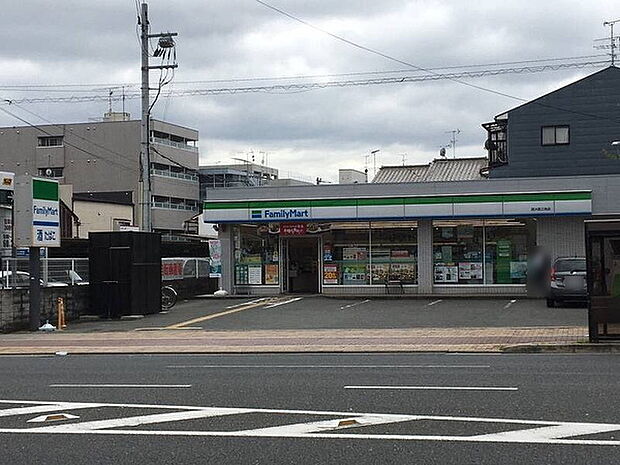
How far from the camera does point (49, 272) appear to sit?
27.5 metres

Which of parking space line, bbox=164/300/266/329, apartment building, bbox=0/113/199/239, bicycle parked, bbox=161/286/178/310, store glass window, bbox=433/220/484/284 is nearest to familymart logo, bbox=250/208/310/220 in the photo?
parking space line, bbox=164/300/266/329

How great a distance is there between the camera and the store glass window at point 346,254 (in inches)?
1350

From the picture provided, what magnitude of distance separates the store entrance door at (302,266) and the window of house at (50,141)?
44234 millimetres

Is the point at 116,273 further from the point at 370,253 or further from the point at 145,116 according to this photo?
the point at 370,253

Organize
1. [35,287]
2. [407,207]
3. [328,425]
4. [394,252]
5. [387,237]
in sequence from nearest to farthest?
[328,425] → [35,287] → [407,207] → [394,252] → [387,237]

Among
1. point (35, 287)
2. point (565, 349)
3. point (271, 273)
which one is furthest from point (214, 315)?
point (565, 349)

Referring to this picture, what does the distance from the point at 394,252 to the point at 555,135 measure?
13224 mm

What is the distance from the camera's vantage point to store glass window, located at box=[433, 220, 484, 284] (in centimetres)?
3306

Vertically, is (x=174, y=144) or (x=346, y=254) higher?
(x=174, y=144)

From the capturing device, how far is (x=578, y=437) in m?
8.66

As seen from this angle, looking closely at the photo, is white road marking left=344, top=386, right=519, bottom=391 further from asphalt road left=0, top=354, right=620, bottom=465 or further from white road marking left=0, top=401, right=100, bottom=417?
white road marking left=0, top=401, right=100, bottom=417

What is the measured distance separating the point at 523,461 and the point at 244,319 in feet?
62.7

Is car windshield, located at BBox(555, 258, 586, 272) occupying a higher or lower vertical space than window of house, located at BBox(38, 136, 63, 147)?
lower

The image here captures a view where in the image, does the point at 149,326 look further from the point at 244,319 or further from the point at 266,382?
the point at 266,382
